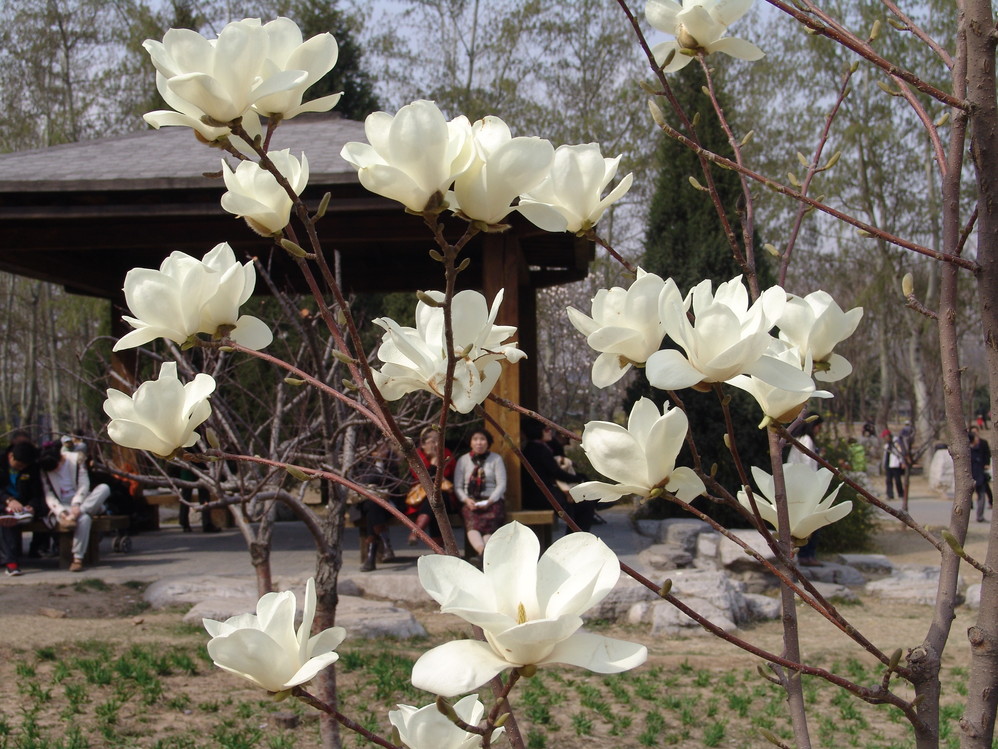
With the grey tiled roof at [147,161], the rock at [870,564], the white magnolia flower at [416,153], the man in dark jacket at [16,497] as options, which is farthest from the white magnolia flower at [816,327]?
the rock at [870,564]

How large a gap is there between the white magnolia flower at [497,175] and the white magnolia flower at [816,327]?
45cm

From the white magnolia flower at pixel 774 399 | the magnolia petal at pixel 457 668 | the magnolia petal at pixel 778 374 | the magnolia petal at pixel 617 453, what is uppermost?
the magnolia petal at pixel 778 374

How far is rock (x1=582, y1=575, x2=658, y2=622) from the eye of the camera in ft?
21.9

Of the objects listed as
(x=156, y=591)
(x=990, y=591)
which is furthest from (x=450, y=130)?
(x=156, y=591)

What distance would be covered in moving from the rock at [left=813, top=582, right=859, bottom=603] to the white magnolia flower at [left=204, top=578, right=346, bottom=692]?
7.17 meters

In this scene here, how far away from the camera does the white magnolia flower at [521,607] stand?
26.9 inches

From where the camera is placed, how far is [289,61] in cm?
94

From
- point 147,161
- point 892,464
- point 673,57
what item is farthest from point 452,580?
point 892,464

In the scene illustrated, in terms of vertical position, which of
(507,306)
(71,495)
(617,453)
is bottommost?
(71,495)

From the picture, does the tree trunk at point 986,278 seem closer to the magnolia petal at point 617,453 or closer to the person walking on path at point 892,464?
the magnolia petal at point 617,453

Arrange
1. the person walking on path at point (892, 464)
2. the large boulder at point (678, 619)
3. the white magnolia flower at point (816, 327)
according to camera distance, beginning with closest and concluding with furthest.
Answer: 1. the white magnolia flower at point (816, 327)
2. the large boulder at point (678, 619)
3. the person walking on path at point (892, 464)

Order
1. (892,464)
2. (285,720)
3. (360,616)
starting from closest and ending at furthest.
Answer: (285,720) < (360,616) < (892,464)

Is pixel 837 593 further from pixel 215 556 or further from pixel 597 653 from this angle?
pixel 597 653

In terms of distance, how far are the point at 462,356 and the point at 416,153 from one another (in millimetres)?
226
